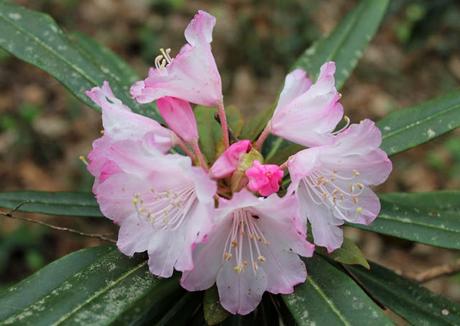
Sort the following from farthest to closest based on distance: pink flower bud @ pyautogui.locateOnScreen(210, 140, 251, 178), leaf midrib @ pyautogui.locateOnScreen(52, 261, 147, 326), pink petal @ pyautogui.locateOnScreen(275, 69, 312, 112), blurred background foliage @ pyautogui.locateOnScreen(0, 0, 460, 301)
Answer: blurred background foliage @ pyautogui.locateOnScreen(0, 0, 460, 301)
pink petal @ pyautogui.locateOnScreen(275, 69, 312, 112)
pink flower bud @ pyautogui.locateOnScreen(210, 140, 251, 178)
leaf midrib @ pyautogui.locateOnScreen(52, 261, 147, 326)

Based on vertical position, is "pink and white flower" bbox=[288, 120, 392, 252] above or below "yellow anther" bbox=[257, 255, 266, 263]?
above

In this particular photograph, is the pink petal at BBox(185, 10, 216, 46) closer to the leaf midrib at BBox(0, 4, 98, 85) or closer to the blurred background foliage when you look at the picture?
the leaf midrib at BBox(0, 4, 98, 85)

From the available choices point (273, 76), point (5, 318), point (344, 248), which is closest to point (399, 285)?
point (344, 248)

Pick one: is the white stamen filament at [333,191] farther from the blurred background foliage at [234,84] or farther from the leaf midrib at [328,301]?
the blurred background foliage at [234,84]

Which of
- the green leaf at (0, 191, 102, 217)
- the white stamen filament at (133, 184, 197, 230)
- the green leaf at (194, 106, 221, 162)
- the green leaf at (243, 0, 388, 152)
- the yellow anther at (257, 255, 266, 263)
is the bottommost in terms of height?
the green leaf at (0, 191, 102, 217)

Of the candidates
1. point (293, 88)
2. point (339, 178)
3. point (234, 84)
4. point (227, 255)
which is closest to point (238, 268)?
point (227, 255)

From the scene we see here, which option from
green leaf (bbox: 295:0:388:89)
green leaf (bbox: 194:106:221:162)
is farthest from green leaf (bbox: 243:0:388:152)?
green leaf (bbox: 194:106:221:162)

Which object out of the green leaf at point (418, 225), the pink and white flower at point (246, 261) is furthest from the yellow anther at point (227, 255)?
the green leaf at point (418, 225)
